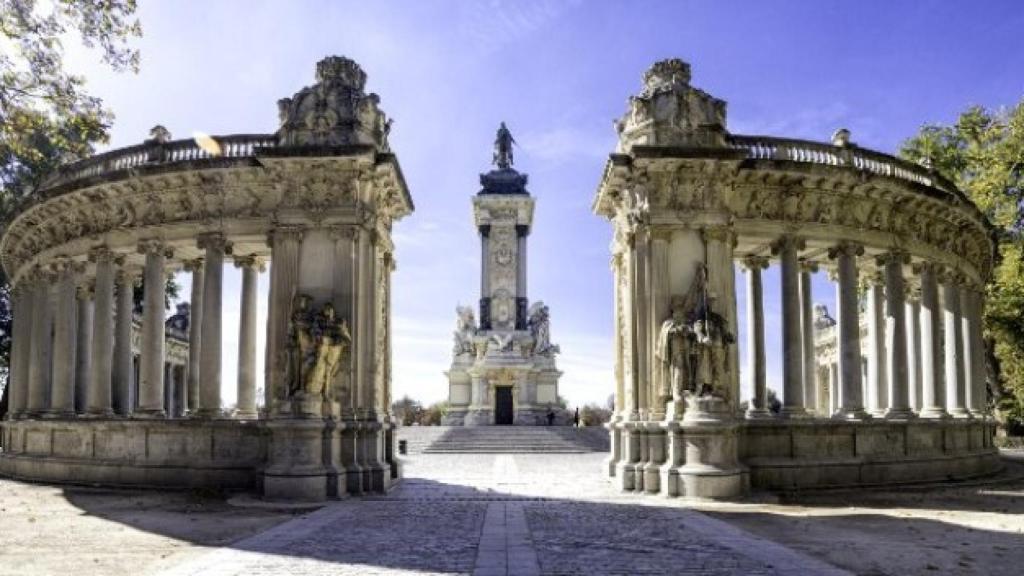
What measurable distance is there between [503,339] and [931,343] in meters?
34.4

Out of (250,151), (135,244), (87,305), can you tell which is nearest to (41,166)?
(87,305)

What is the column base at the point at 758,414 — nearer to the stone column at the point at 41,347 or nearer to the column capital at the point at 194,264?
the column capital at the point at 194,264

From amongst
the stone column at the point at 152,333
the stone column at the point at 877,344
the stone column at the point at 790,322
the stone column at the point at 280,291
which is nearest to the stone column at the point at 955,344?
the stone column at the point at 877,344

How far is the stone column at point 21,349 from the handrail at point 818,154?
2457 cm

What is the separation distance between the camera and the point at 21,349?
33.6 metres

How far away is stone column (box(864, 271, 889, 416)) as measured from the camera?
2928 cm

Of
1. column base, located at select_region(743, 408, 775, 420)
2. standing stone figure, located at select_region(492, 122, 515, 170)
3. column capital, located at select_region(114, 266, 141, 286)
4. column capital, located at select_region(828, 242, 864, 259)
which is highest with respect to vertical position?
standing stone figure, located at select_region(492, 122, 515, 170)

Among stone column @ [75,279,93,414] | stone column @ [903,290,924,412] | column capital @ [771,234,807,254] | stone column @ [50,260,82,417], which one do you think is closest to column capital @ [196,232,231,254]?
stone column @ [50,260,82,417]

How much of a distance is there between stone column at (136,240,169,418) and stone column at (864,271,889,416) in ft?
70.1

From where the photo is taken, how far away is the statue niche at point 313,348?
2253cm

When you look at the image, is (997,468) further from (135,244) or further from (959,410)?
(135,244)

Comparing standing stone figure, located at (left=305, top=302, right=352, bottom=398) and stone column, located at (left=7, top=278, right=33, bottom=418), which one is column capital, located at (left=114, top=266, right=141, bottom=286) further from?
standing stone figure, located at (left=305, top=302, right=352, bottom=398)

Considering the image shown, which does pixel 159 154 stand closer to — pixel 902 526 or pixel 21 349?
pixel 21 349

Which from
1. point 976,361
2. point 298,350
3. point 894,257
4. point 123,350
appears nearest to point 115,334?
point 123,350
